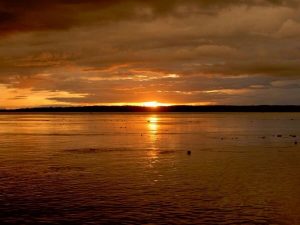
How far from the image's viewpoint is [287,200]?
33.4m

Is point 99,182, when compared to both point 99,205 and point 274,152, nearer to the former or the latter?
point 99,205

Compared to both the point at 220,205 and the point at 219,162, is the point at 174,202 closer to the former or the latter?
the point at 220,205

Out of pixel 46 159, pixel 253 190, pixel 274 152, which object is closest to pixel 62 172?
pixel 46 159

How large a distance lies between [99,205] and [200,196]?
7.60m

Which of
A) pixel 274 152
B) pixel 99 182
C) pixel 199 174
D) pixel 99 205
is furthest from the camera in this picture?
pixel 274 152

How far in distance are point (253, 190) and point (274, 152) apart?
30566 mm

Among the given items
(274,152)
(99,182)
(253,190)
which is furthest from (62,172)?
(274,152)

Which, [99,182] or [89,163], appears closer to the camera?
[99,182]

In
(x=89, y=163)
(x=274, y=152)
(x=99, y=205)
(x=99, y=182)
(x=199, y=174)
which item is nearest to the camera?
(x=99, y=205)

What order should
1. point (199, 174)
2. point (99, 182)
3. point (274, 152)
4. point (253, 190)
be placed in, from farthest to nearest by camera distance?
point (274, 152) → point (199, 174) → point (99, 182) → point (253, 190)

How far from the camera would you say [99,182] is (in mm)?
40625

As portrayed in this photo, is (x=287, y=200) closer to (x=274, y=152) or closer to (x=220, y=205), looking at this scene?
(x=220, y=205)

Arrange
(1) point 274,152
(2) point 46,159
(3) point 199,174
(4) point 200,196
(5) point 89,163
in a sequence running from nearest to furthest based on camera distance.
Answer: (4) point 200,196
(3) point 199,174
(5) point 89,163
(2) point 46,159
(1) point 274,152

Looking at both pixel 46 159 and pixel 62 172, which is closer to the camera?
pixel 62 172
